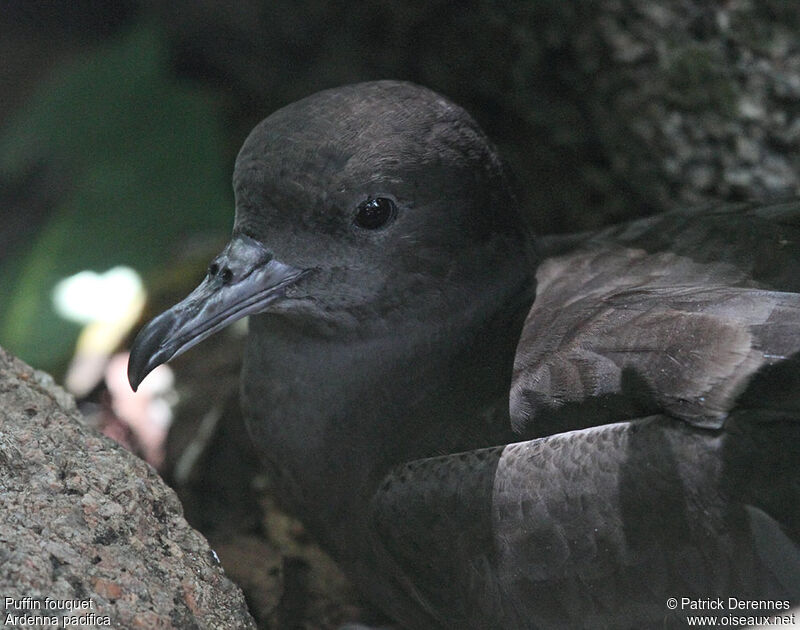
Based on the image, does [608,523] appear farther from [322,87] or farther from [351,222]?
[322,87]

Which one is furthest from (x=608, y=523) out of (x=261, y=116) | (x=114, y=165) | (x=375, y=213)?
(x=114, y=165)

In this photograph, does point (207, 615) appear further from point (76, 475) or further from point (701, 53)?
point (701, 53)

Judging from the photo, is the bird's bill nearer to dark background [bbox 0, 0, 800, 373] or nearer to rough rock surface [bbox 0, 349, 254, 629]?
rough rock surface [bbox 0, 349, 254, 629]

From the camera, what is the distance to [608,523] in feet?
7.38

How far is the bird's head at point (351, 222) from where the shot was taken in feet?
8.66

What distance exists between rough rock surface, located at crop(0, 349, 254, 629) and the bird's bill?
0.81ft

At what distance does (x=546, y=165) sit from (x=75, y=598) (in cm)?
264

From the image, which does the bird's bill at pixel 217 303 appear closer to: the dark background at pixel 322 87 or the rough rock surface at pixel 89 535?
the rough rock surface at pixel 89 535

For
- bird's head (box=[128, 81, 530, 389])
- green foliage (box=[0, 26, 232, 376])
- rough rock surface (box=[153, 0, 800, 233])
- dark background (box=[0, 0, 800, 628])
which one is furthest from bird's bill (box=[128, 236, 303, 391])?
green foliage (box=[0, 26, 232, 376])

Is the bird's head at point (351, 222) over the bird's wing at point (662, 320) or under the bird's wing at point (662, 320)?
over

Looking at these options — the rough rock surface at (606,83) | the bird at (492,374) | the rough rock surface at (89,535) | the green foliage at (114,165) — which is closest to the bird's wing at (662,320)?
the bird at (492,374)

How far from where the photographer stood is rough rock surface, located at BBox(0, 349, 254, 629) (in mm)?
2041

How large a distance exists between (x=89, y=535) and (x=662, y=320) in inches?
53.3

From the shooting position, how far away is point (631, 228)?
10.0 feet
